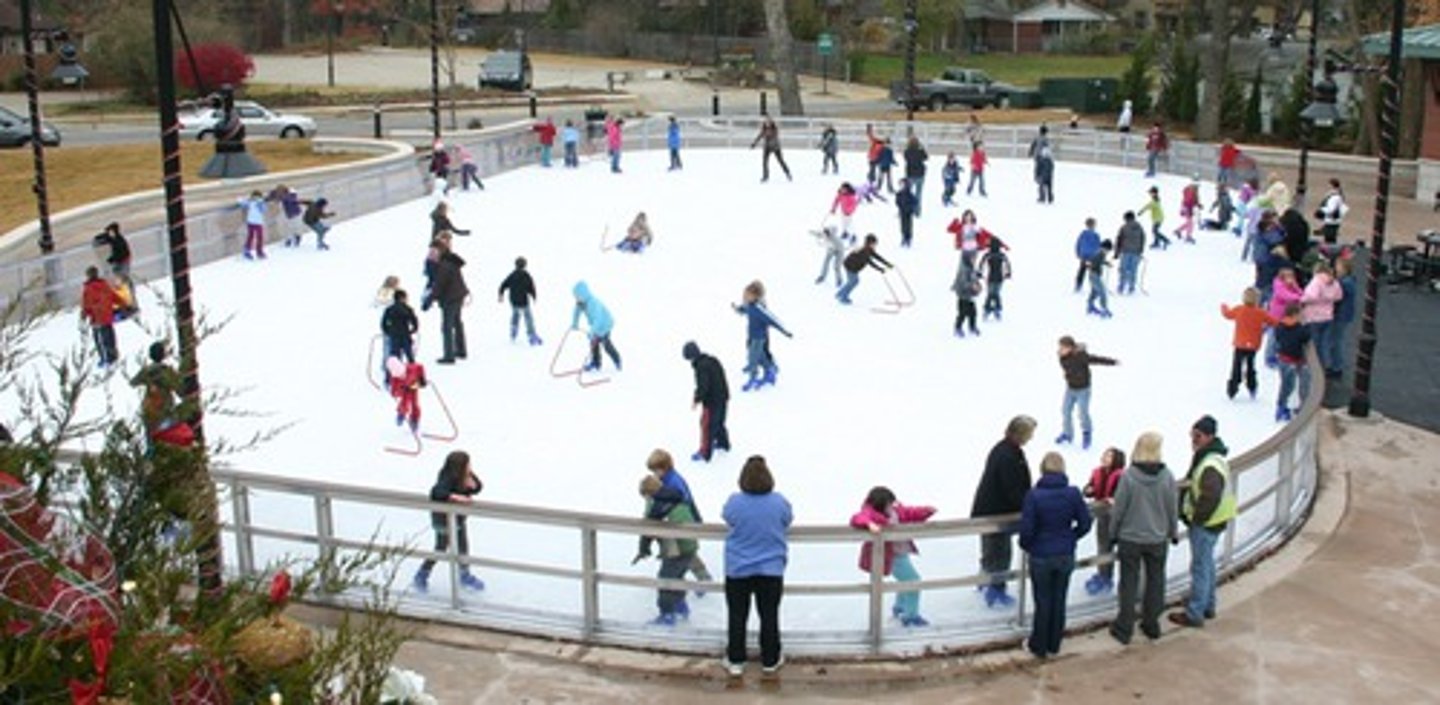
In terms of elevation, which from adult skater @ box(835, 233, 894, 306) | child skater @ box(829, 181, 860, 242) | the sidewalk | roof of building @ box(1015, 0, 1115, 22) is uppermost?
roof of building @ box(1015, 0, 1115, 22)

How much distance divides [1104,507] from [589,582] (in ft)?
11.9

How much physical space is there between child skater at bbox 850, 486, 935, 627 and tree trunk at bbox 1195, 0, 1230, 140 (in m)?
37.4

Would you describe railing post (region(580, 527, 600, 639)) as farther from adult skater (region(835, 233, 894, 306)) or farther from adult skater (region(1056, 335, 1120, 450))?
adult skater (region(835, 233, 894, 306))

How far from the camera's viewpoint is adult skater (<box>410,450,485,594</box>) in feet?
34.5

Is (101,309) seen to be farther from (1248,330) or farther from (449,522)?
(1248,330)

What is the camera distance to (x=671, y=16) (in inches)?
3450

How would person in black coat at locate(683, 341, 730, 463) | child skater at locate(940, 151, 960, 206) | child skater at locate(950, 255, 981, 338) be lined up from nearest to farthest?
person in black coat at locate(683, 341, 730, 463) → child skater at locate(950, 255, 981, 338) → child skater at locate(940, 151, 960, 206)

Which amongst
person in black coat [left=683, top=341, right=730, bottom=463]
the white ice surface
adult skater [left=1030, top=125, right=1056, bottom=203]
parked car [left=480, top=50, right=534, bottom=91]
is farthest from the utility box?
person in black coat [left=683, top=341, right=730, bottom=463]

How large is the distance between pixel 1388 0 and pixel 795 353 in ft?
117

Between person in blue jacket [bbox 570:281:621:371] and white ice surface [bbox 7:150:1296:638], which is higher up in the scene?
person in blue jacket [bbox 570:281:621:371]

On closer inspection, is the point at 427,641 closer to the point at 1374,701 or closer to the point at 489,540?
the point at 489,540

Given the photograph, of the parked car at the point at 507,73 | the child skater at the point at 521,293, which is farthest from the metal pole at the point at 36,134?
the parked car at the point at 507,73

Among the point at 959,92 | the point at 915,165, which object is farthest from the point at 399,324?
the point at 959,92

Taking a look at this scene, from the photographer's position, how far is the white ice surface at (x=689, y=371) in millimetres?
13195
